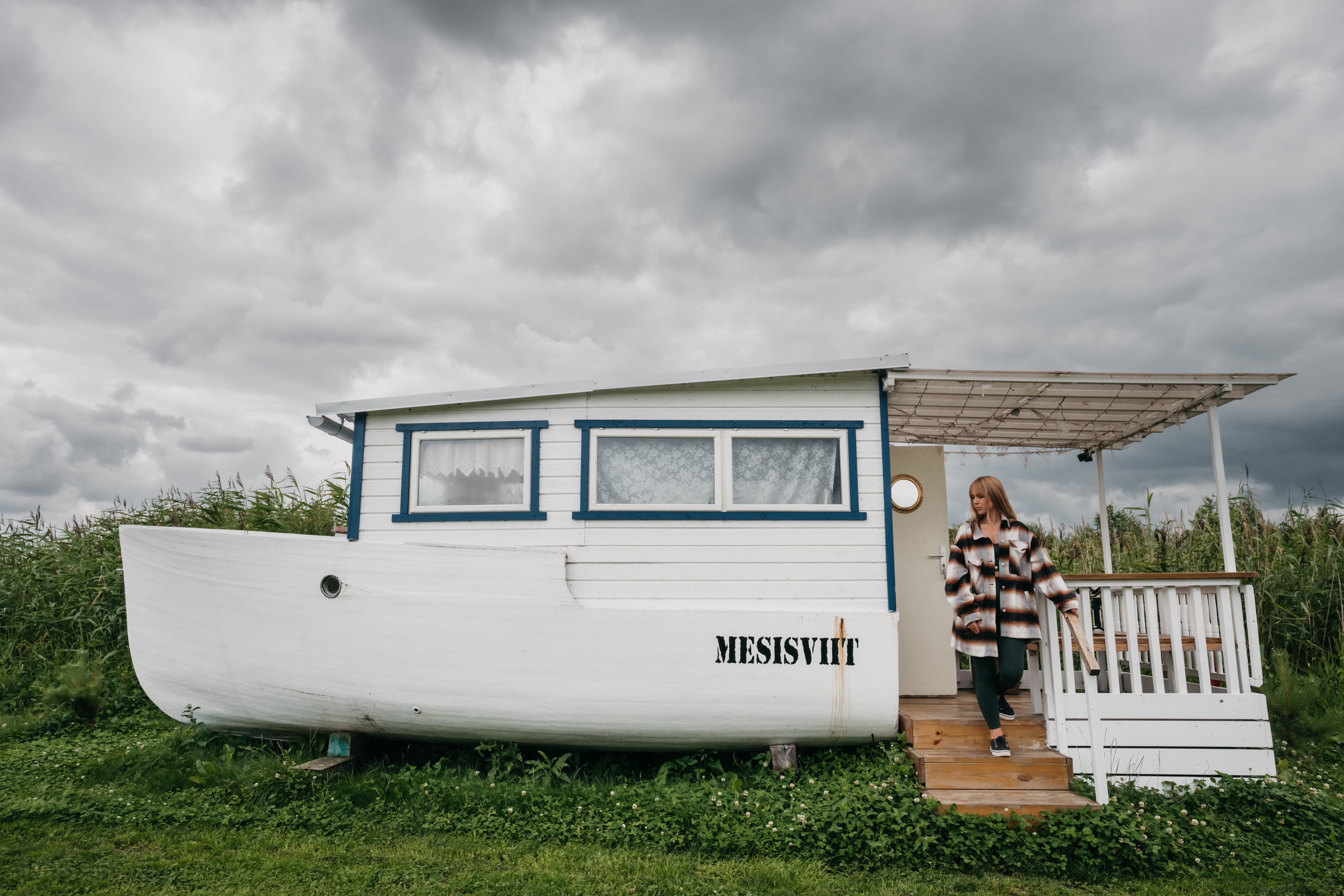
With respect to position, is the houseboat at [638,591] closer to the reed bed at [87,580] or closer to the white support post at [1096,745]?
the white support post at [1096,745]

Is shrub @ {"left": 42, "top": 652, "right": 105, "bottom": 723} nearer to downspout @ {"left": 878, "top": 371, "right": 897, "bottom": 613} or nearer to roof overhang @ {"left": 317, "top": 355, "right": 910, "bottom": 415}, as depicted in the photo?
roof overhang @ {"left": 317, "top": 355, "right": 910, "bottom": 415}

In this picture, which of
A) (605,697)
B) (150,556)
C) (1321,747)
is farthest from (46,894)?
(1321,747)

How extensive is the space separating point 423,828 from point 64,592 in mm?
7387

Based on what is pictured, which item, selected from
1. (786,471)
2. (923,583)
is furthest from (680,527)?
(923,583)

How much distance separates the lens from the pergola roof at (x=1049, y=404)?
5945mm

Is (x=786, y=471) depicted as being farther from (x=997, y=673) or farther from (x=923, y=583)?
(x=997, y=673)

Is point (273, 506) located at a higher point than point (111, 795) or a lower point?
higher

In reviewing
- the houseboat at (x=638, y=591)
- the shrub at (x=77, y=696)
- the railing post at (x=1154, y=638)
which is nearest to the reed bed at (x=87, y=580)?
the shrub at (x=77, y=696)

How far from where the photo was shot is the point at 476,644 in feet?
18.9

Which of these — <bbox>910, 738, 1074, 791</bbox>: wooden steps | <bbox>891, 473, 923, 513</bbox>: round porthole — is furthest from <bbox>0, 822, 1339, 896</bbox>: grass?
<bbox>891, 473, 923, 513</bbox>: round porthole

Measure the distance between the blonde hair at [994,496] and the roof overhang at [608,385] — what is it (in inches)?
44.0

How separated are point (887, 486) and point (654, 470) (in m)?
1.84

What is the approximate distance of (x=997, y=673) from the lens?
532 centimetres

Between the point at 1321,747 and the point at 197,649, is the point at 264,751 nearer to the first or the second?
the point at 197,649
